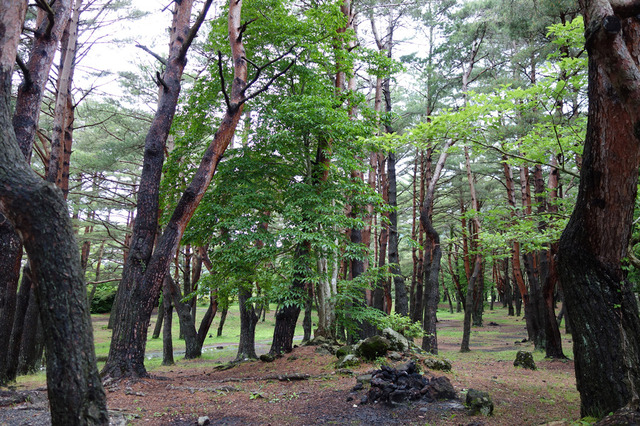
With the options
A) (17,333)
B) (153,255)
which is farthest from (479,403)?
(17,333)

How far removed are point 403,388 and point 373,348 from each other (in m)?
2.09

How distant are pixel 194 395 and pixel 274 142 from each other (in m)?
4.84

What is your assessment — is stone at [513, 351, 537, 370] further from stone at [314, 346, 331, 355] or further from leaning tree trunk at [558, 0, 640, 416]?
leaning tree trunk at [558, 0, 640, 416]

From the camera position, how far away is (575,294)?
399 centimetres

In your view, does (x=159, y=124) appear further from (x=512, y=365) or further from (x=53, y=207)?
(x=512, y=365)

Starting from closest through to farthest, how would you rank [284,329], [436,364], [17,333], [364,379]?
1. [364,379]
2. [436,364]
3. [17,333]
4. [284,329]

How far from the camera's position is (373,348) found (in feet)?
23.7

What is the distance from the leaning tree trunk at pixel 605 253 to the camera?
3605 mm

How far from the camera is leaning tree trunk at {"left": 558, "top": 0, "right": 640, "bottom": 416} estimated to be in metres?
3.61

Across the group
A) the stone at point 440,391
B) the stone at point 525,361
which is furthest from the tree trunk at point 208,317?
the stone at point 440,391

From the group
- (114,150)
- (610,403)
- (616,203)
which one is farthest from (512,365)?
(114,150)

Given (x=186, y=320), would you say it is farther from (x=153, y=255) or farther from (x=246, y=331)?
(x=153, y=255)

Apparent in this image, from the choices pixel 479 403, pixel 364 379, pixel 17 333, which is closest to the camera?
pixel 479 403

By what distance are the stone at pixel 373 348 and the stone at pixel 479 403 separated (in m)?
2.56
